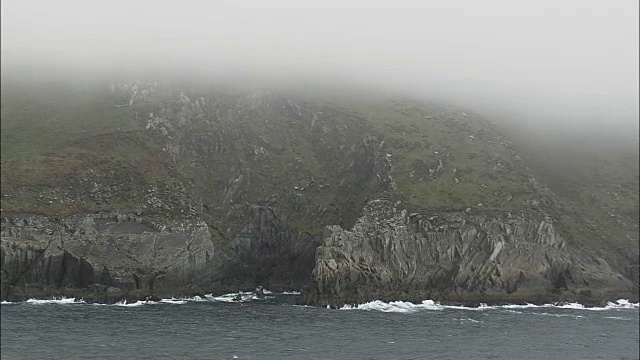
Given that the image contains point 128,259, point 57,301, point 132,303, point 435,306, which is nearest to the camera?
point 57,301

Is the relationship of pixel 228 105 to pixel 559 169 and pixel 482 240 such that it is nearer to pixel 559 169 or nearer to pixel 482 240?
pixel 482 240

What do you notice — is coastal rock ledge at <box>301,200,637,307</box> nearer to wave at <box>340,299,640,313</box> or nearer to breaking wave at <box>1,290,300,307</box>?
wave at <box>340,299,640,313</box>

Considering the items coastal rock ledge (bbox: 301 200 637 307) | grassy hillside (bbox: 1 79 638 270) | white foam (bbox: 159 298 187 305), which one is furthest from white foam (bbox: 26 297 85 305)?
coastal rock ledge (bbox: 301 200 637 307)

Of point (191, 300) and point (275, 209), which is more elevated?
point (275, 209)

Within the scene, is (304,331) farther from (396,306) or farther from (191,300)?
(191,300)

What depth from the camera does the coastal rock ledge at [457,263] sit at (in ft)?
358

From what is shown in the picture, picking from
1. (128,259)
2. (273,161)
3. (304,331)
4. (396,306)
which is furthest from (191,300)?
(273,161)

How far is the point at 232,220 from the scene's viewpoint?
129125 mm

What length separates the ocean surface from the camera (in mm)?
68062

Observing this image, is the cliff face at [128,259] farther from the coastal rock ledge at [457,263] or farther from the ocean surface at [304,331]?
the coastal rock ledge at [457,263]

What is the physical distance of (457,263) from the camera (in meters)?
115

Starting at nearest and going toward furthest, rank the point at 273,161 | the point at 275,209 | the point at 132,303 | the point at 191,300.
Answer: the point at 132,303 < the point at 191,300 < the point at 275,209 < the point at 273,161

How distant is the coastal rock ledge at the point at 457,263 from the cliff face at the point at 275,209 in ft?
0.94

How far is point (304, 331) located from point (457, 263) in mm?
45174
